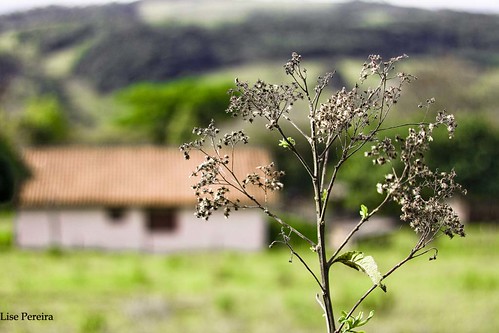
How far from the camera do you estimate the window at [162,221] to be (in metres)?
28.6

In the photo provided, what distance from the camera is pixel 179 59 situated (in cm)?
9906

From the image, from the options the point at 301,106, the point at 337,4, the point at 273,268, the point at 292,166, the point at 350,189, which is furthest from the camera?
the point at 337,4

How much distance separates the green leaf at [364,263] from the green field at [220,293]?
11146 mm

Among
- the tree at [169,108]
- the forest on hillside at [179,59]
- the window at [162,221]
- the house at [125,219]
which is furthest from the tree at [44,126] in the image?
the window at [162,221]

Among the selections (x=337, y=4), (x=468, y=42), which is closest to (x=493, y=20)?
(x=468, y=42)

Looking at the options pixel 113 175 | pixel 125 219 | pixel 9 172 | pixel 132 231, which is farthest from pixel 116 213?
pixel 9 172

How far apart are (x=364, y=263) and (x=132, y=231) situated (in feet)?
87.0

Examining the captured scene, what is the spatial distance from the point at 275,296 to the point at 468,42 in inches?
3090

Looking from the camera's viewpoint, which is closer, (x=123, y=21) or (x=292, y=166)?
(x=292, y=166)

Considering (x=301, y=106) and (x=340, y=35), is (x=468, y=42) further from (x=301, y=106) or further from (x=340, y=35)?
(x=301, y=106)

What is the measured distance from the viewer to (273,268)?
2280 cm

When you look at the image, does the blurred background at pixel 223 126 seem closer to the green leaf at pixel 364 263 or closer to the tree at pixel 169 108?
the tree at pixel 169 108

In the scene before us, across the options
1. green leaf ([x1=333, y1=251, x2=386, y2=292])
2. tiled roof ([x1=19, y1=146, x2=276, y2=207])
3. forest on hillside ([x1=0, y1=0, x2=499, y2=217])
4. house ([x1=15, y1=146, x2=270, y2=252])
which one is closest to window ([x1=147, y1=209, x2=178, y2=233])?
house ([x1=15, y1=146, x2=270, y2=252])

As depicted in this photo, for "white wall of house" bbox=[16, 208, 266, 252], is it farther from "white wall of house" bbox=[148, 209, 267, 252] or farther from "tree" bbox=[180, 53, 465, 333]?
"tree" bbox=[180, 53, 465, 333]
